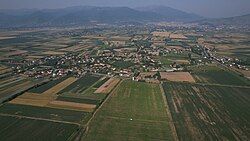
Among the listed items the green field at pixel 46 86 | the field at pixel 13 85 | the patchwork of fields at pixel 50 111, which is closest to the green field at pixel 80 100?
the patchwork of fields at pixel 50 111

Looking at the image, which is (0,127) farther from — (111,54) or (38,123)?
(111,54)

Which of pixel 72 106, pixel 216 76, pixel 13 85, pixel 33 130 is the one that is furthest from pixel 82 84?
pixel 216 76

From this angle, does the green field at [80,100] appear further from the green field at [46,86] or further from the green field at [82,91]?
the green field at [46,86]

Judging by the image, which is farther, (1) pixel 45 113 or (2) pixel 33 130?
(1) pixel 45 113

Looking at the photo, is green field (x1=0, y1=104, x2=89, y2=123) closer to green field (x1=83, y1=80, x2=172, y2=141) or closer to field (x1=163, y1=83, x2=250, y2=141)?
green field (x1=83, y1=80, x2=172, y2=141)

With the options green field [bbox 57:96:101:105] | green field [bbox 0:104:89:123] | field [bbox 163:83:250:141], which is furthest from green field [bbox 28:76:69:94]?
field [bbox 163:83:250:141]

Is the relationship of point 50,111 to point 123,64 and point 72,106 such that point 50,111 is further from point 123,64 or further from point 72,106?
point 123,64
